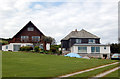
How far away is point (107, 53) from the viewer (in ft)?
163

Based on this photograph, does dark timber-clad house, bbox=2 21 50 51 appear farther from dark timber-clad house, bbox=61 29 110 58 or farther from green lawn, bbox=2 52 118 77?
green lawn, bbox=2 52 118 77

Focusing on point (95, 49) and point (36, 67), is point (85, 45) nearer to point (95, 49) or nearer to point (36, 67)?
point (95, 49)

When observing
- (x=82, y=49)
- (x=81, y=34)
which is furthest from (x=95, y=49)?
(x=81, y=34)

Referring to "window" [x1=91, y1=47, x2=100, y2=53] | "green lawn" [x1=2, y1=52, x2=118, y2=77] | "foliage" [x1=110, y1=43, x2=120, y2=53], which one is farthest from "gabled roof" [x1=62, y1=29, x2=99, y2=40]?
"green lawn" [x1=2, y1=52, x2=118, y2=77]

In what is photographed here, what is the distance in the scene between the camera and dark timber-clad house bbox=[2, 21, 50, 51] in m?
50.0

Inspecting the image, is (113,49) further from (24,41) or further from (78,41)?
(24,41)

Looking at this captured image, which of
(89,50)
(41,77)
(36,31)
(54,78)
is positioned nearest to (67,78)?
(54,78)

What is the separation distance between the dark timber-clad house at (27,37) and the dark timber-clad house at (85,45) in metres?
7.78

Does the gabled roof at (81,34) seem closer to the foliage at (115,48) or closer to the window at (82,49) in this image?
the foliage at (115,48)

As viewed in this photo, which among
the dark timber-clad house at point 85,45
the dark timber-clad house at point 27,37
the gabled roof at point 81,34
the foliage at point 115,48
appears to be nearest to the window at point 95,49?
the dark timber-clad house at point 85,45

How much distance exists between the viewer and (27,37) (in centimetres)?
5184

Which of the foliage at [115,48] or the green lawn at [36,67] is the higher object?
the foliage at [115,48]

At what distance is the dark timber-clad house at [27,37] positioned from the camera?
50000mm

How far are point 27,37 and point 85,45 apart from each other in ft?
51.3
